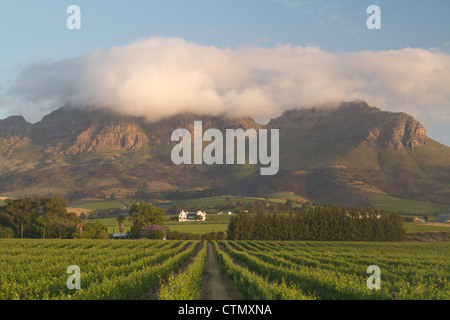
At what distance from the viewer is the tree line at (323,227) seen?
429ft

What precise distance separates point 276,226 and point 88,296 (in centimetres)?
11440

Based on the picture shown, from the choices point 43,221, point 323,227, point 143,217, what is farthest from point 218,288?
point 143,217

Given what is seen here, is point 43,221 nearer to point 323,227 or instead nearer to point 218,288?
point 323,227

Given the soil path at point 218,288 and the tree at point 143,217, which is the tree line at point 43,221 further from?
the soil path at point 218,288

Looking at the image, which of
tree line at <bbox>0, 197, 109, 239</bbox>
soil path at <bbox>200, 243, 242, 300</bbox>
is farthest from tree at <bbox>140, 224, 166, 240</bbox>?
soil path at <bbox>200, 243, 242, 300</bbox>

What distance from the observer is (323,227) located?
429ft

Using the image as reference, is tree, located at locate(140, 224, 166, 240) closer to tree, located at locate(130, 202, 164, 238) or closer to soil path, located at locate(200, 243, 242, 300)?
tree, located at locate(130, 202, 164, 238)

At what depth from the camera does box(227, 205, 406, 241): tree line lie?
131 meters

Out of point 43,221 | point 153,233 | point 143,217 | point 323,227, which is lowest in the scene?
point 153,233

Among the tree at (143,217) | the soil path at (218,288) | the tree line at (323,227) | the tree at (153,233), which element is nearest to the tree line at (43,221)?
the tree at (143,217)
